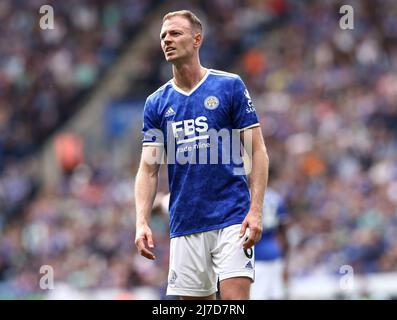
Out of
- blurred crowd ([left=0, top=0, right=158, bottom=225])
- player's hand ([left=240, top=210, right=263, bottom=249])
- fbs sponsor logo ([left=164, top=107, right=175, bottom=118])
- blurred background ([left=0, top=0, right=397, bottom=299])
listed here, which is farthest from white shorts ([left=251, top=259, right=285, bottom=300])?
blurred crowd ([left=0, top=0, right=158, bottom=225])

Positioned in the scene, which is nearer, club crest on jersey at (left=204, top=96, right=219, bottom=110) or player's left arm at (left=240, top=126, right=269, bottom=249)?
player's left arm at (left=240, top=126, right=269, bottom=249)

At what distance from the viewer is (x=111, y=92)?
948 inches

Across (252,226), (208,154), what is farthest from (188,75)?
(252,226)

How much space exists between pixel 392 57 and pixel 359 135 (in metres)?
2.58

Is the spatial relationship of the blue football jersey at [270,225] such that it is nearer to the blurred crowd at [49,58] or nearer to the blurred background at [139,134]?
the blurred background at [139,134]

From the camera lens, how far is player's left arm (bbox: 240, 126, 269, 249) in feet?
23.9

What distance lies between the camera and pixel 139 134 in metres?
22.4

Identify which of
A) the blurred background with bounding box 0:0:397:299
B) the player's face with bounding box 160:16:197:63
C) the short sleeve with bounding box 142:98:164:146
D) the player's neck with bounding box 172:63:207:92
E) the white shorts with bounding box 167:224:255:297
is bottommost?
the white shorts with bounding box 167:224:255:297

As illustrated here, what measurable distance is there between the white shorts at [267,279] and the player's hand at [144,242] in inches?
210

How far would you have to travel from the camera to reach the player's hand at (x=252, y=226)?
7262mm

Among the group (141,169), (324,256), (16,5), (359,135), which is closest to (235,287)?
(141,169)

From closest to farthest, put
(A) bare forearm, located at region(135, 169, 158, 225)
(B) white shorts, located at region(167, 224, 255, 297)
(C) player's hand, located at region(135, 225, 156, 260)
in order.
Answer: (C) player's hand, located at region(135, 225, 156, 260)
(B) white shorts, located at region(167, 224, 255, 297)
(A) bare forearm, located at region(135, 169, 158, 225)

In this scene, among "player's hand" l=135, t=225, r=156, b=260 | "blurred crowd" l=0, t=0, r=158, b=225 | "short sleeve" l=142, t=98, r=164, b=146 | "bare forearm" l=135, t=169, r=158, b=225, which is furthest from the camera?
"blurred crowd" l=0, t=0, r=158, b=225

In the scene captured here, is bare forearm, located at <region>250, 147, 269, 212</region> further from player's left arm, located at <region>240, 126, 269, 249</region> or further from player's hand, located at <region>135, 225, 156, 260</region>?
player's hand, located at <region>135, 225, 156, 260</region>
